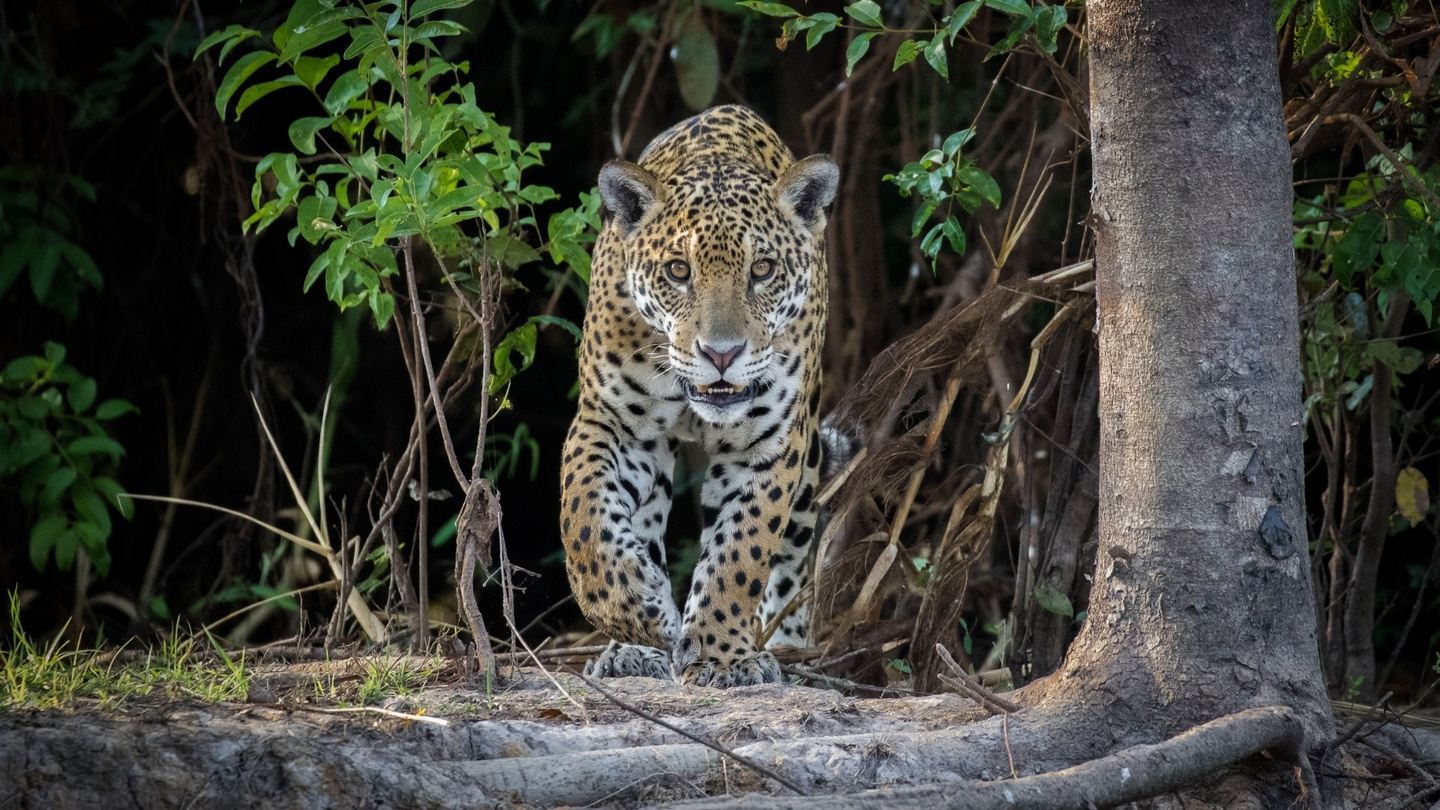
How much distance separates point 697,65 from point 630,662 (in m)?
3.10

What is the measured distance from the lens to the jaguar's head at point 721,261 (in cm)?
473

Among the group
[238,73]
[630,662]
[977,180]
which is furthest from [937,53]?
[630,662]

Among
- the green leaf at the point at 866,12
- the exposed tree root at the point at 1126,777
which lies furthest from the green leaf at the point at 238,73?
the exposed tree root at the point at 1126,777

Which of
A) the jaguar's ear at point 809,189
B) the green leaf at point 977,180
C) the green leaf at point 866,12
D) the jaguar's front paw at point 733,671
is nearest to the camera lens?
the green leaf at point 866,12

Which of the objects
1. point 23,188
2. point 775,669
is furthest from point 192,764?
point 23,188

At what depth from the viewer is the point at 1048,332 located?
455 cm

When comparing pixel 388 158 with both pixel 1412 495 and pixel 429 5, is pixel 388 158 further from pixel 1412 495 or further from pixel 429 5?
pixel 1412 495

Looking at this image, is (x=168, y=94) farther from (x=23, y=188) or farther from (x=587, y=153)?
(x=587, y=153)

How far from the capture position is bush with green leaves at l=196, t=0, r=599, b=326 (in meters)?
3.86

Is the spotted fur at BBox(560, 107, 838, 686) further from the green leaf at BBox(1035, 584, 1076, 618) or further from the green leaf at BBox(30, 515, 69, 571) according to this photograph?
the green leaf at BBox(30, 515, 69, 571)

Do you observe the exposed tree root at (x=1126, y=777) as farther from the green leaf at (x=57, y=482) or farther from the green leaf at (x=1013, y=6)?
the green leaf at (x=57, y=482)

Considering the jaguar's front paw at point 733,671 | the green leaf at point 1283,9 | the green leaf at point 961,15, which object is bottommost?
the jaguar's front paw at point 733,671

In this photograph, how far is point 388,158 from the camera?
13.3ft

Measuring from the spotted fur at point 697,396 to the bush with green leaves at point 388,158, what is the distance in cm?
32
